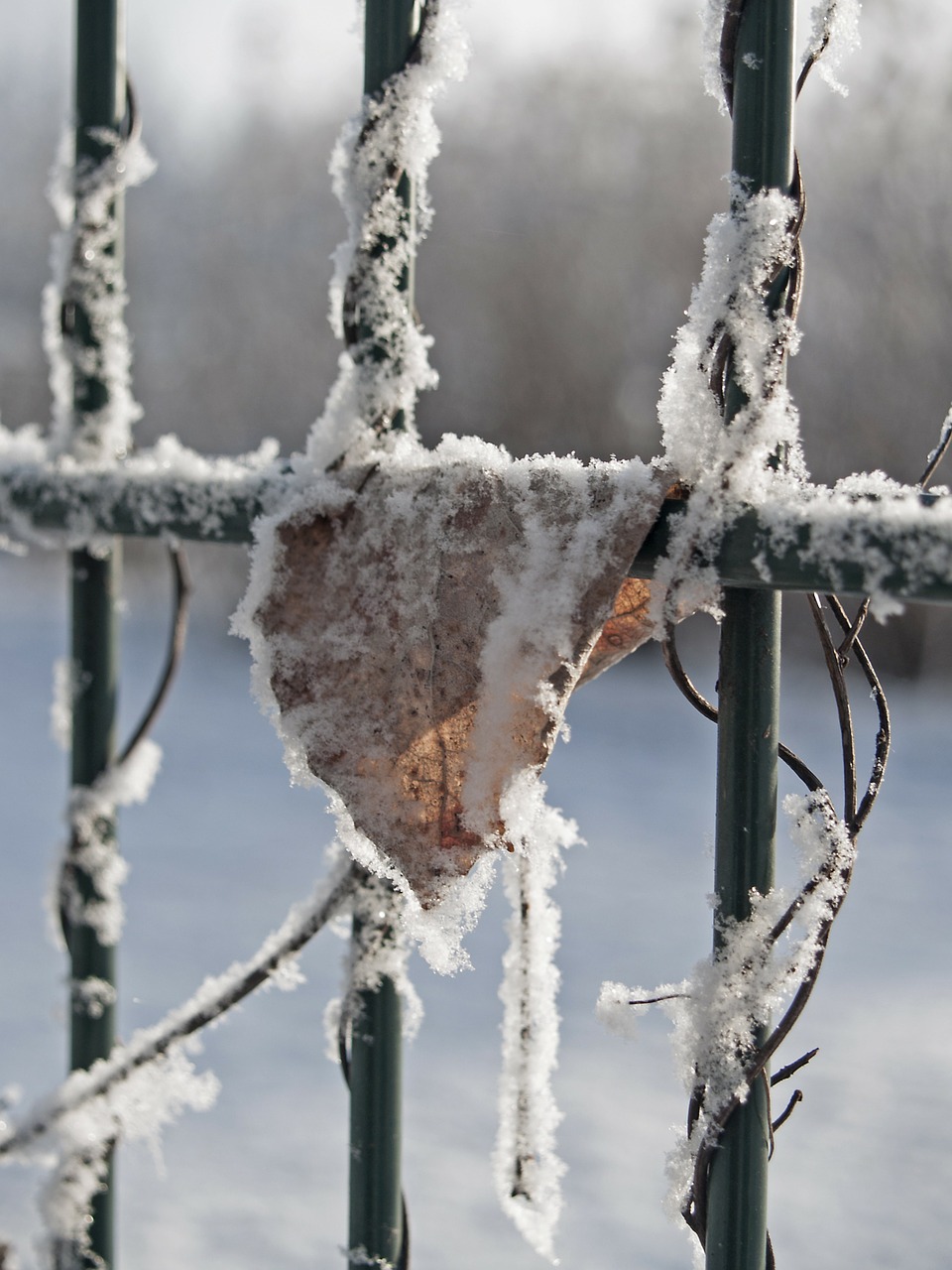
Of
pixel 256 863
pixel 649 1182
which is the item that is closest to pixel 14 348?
pixel 256 863

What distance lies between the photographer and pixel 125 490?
564mm

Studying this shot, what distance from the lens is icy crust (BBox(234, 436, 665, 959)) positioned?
1.32 feet

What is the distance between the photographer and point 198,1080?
0.62 m

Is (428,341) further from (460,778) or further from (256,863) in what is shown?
(256,863)

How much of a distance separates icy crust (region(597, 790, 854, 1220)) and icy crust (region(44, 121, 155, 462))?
0.44 m

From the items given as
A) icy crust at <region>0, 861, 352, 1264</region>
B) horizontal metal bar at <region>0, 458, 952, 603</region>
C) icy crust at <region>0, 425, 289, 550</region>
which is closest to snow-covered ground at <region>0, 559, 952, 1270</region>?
icy crust at <region>0, 861, 352, 1264</region>

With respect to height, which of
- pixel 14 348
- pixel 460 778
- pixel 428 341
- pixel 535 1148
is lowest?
pixel 535 1148

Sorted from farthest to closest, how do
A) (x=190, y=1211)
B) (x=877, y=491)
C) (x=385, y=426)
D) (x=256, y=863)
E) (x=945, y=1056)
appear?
(x=256, y=863) < (x=945, y=1056) < (x=190, y=1211) < (x=385, y=426) < (x=877, y=491)

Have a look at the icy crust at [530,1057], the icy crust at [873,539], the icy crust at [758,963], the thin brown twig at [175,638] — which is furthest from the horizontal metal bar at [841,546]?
the thin brown twig at [175,638]

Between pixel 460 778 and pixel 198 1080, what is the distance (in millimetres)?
312

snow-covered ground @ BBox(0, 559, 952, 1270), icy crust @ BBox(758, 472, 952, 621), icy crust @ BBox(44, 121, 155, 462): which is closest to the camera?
icy crust @ BBox(758, 472, 952, 621)

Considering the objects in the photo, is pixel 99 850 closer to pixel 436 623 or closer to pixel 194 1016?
pixel 194 1016

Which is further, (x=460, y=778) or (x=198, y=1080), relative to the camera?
(x=198, y=1080)

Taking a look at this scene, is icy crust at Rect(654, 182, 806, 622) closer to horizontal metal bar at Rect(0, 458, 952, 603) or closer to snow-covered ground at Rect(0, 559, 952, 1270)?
horizontal metal bar at Rect(0, 458, 952, 603)
